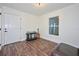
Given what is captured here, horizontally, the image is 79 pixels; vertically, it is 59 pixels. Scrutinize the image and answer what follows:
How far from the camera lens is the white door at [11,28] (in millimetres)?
4363

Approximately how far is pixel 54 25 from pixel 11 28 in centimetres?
282

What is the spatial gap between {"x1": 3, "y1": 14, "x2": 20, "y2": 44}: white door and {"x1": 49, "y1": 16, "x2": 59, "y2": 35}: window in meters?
2.30

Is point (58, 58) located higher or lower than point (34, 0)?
lower

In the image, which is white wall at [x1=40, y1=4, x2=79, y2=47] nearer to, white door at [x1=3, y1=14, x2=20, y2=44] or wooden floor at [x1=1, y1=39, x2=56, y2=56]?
wooden floor at [x1=1, y1=39, x2=56, y2=56]

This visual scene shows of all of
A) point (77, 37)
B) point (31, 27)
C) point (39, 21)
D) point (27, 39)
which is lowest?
point (27, 39)

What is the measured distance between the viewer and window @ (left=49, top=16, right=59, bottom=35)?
500cm

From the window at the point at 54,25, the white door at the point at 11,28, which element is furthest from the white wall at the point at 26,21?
the window at the point at 54,25

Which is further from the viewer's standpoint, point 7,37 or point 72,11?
point 7,37

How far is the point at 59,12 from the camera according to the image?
15.4 feet

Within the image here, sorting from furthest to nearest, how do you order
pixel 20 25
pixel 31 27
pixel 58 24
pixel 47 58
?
pixel 31 27
pixel 20 25
pixel 58 24
pixel 47 58

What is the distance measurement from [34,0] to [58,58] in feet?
2.15

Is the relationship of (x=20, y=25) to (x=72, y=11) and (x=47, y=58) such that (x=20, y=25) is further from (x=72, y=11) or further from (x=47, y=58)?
(x=47, y=58)

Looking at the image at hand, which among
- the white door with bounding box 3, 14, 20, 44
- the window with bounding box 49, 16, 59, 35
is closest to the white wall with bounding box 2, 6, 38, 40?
the white door with bounding box 3, 14, 20, 44

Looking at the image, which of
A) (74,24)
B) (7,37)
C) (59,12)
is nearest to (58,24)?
(59,12)
